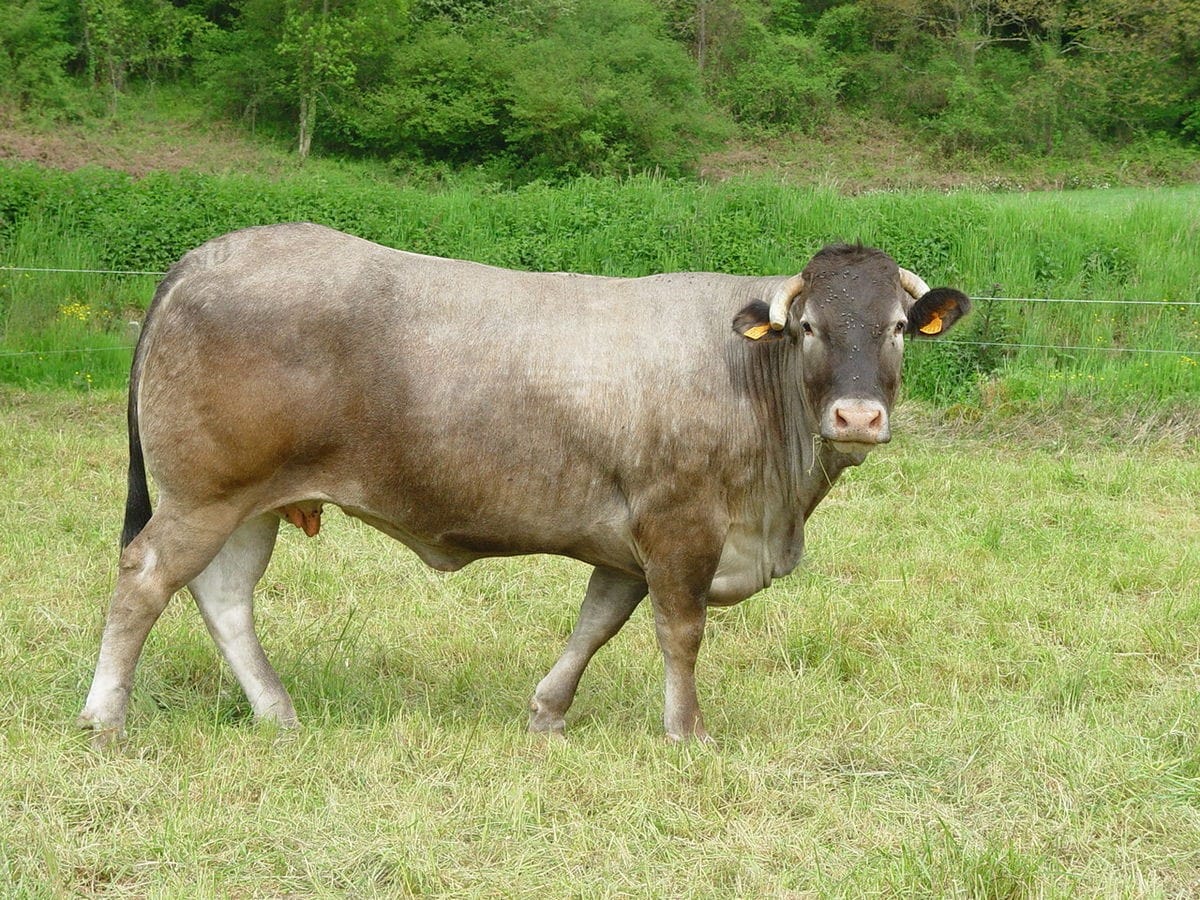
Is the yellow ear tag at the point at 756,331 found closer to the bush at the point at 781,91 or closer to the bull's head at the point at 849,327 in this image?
the bull's head at the point at 849,327

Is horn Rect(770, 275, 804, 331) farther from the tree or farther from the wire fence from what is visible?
the tree

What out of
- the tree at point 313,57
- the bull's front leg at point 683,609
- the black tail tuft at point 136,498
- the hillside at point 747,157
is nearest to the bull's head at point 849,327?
the bull's front leg at point 683,609

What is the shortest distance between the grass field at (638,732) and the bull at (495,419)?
0.49 m

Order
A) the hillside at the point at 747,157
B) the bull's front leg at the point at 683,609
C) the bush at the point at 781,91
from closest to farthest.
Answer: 1. the bull's front leg at the point at 683,609
2. the hillside at the point at 747,157
3. the bush at the point at 781,91

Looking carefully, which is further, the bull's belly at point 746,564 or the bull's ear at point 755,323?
the bull's belly at point 746,564

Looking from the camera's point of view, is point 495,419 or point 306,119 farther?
point 306,119

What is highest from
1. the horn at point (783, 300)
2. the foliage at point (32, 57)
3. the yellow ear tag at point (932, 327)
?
the horn at point (783, 300)

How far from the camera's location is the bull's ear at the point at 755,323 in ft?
18.4

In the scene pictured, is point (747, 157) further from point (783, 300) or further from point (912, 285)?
point (783, 300)

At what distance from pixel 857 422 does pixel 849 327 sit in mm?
506

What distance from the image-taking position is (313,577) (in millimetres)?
8008

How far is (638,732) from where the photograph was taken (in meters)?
5.87

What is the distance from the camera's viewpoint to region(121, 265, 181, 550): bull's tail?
567 cm

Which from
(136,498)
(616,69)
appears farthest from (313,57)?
(136,498)
